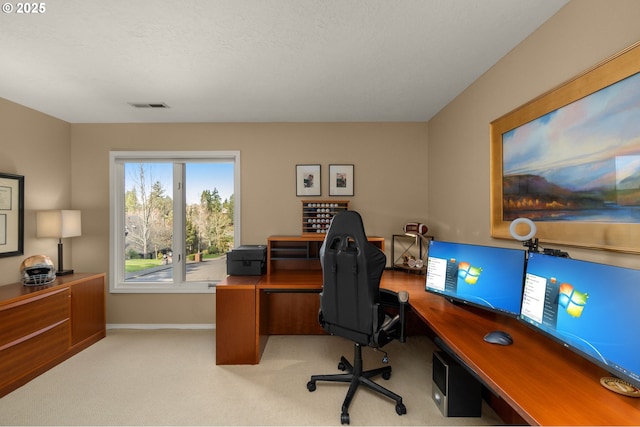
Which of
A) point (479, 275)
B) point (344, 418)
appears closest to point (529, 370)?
point (479, 275)

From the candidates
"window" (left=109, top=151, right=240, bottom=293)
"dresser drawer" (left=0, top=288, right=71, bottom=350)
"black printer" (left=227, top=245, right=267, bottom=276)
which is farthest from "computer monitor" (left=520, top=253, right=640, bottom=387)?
"dresser drawer" (left=0, top=288, right=71, bottom=350)

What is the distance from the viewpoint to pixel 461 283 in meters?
1.98

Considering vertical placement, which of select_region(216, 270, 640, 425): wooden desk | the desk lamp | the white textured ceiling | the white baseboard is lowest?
the white baseboard

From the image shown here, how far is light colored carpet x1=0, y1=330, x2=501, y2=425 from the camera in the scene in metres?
1.99

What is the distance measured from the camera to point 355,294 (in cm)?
203

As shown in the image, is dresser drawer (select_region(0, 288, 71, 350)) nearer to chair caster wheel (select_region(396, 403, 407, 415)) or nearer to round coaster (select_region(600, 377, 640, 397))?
chair caster wheel (select_region(396, 403, 407, 415))

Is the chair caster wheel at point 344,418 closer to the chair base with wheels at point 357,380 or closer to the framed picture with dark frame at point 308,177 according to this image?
the chair base with wheels at point 357,380

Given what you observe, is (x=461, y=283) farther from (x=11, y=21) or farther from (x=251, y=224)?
(x=11, y=21)

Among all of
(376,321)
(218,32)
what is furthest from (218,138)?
(376,321)

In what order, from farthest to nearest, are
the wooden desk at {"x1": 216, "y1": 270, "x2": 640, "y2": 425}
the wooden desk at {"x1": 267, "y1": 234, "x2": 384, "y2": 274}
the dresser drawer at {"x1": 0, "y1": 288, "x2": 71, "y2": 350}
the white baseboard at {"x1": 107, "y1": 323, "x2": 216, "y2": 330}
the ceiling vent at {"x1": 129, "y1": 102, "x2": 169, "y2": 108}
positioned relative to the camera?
the white baseboard at {"x1": 107, "y1": 323, "x2": 216, "y2": 330} → the wooden desk at {"x1": 267, "y1": 234, "x2": 384, "y2": 274} → the ceiling vent at {"x1": 129, "y1": 102, "x2": 169, "y2": 108} → the dresser drawer at {"x1": 0, "y1": 288, "x2": 71, "y2": 350} → the wooden desk at {"x1": 216, "y1": 270, "x2": 640, "y2": 425}

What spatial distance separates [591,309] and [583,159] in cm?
75

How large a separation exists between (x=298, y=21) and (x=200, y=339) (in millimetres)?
3269

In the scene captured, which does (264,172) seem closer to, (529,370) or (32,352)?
(32,352)

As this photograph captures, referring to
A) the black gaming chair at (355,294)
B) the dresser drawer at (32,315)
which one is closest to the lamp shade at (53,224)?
the dresser drawer at (32,315)
